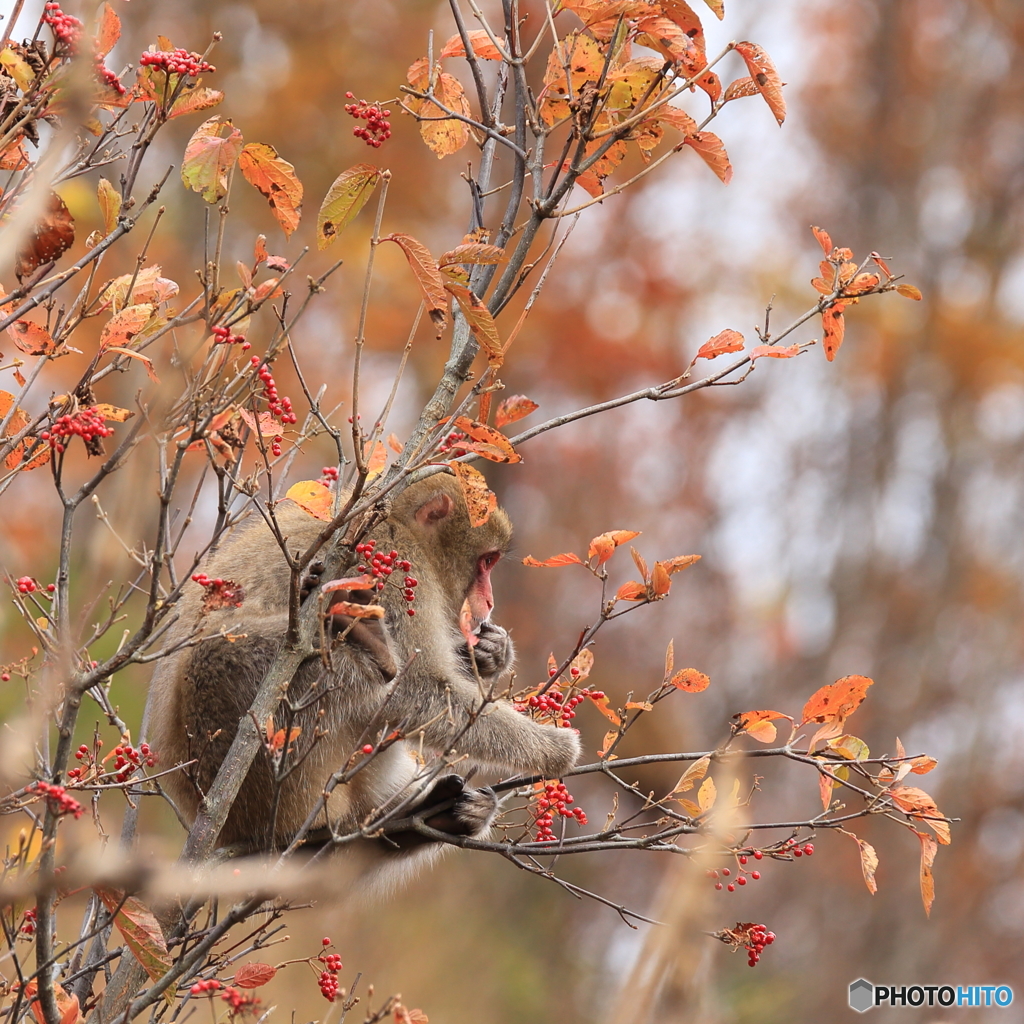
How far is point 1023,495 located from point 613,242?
20.8 feet

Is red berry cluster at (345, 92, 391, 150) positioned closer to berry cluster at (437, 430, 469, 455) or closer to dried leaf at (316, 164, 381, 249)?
dried leaf at (316, 164, 381, 249)

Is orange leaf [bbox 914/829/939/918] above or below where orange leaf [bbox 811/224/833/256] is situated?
below

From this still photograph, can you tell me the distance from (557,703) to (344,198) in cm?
143

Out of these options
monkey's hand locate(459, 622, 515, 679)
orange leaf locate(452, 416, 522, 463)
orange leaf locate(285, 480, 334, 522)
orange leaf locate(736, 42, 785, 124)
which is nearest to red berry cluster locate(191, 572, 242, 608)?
orange leaf locate(285, 480, 334, 522)

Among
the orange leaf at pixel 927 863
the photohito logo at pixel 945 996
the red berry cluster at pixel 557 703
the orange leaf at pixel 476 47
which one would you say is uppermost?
the orange leaf at pixel 476 47

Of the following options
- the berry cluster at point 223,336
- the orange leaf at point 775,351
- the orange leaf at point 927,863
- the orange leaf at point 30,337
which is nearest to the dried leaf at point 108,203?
the orange leaf at point 30,337

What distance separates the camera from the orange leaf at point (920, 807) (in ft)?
8.46

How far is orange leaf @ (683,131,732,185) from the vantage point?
270 centimetres

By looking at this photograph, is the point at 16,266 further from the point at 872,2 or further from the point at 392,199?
the point at 872,2

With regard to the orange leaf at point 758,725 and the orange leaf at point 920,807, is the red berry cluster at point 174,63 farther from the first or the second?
the orange leaf at point 920,807

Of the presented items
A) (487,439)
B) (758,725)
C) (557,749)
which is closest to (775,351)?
(487,439)

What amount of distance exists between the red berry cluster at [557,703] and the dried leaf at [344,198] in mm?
→ 1309

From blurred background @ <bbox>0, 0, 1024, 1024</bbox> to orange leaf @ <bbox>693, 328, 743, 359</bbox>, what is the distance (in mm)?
10524

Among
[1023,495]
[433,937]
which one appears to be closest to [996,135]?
[1023,495]
